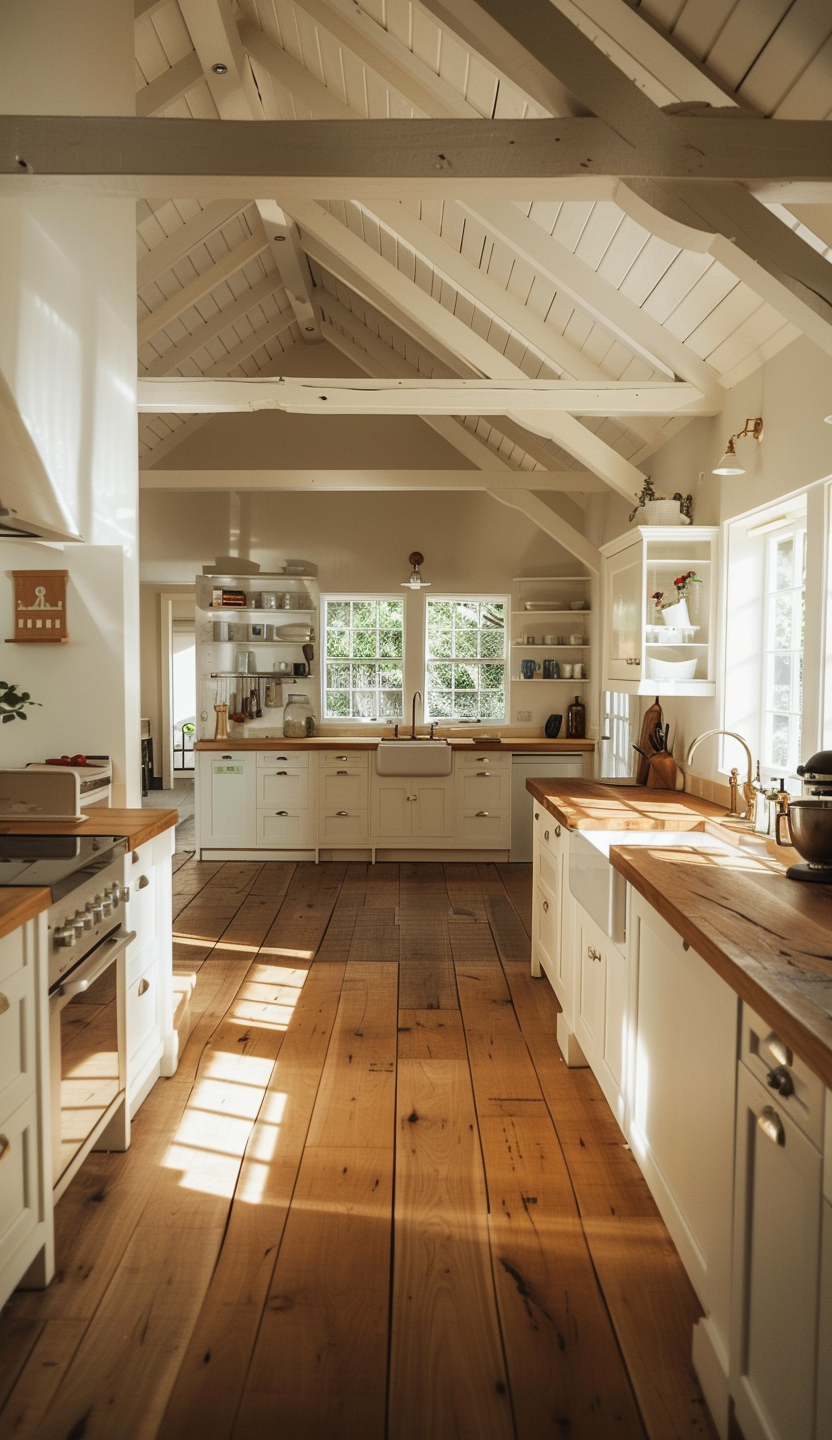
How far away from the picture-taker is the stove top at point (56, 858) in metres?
2.11

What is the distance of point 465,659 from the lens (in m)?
7.63

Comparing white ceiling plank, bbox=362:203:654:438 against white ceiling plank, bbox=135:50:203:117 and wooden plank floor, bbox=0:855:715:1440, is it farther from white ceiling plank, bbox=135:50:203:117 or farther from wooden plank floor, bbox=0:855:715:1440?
wooden plank floor, bbox=0:855:715:1440

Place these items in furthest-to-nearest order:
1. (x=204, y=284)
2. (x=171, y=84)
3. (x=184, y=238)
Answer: (x=204, y=284) → (x=184, y=238) → (x=171, y=84)

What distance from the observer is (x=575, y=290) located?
3857 mm

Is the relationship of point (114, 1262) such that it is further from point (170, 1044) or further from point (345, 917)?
point (345, 917)

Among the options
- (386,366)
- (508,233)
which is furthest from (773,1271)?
(386,366)

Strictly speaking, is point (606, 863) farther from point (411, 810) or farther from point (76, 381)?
point (411, 810)

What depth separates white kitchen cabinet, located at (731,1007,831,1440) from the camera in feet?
4.05

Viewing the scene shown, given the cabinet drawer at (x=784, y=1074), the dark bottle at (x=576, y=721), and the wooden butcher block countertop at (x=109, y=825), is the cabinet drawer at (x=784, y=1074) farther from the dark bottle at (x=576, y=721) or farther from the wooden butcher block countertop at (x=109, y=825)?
the dark bottle at (x=576, y=721)

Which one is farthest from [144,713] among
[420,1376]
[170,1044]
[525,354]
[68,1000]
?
[420,1376]

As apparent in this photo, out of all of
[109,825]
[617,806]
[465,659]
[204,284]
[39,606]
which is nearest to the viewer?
[109,825]

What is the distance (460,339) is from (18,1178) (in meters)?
4.17

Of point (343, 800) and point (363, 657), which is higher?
point (363, 657)

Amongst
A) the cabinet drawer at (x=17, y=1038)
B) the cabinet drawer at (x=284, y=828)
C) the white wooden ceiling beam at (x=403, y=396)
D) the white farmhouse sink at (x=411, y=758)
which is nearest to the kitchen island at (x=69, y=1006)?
the cabinet drawer at (x=17, y=1038)
